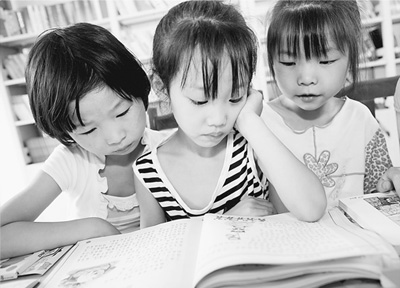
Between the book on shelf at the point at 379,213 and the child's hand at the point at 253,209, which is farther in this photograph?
the child's hand at the point at 253,209

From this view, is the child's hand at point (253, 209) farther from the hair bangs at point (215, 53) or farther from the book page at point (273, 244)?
the hair bangs at point (215, 53)

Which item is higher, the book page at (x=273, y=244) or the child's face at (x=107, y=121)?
the child's face at (x=107, y=121)

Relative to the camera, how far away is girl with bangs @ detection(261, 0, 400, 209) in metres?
0.91

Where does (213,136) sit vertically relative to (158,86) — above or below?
below

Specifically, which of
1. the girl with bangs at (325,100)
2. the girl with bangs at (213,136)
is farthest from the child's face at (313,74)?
the girl with bangs at (213,136)

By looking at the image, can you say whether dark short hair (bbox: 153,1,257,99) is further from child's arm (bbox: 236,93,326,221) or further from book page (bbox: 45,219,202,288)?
book page (bbox: 45,219,202,288)

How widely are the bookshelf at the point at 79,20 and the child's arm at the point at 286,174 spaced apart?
2347 mm

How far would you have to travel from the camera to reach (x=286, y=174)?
71cm

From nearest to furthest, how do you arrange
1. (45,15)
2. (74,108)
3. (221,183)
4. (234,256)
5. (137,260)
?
(234,256), (137,260), (74,108), (221,183), (45,15)

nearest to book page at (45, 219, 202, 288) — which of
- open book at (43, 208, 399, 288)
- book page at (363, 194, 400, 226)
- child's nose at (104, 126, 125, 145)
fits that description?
open book at (43, 208, 399, 288)

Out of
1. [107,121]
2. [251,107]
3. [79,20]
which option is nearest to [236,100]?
[251,107]

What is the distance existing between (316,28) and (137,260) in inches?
27.6

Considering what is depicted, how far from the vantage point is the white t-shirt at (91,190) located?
3.25 feet

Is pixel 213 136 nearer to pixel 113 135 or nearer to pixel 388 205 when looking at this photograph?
pixel 113 135
